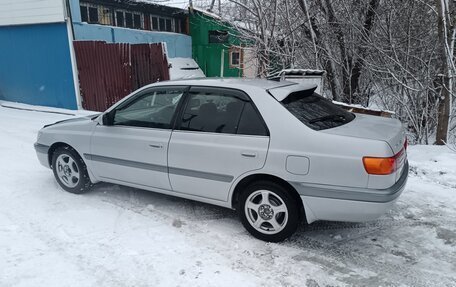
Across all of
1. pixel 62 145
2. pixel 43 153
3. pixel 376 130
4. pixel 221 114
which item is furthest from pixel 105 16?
pixel 376 130

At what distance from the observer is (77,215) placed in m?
4.16

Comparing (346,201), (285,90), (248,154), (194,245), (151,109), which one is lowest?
(194,245)

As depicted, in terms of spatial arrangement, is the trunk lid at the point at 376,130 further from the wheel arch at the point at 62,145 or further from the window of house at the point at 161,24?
the window of house at the point at 161,24

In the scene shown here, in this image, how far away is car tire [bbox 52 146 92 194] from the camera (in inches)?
186

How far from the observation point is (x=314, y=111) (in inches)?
144

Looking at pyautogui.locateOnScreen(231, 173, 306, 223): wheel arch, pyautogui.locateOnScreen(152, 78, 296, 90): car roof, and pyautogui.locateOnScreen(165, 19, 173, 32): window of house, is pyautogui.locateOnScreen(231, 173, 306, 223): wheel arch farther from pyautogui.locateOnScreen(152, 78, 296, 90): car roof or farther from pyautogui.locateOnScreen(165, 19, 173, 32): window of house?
pyautogui.locateOnScreen(165, 19, 173, 32): window of house

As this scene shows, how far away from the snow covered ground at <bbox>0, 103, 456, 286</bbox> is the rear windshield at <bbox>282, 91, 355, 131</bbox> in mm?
1155

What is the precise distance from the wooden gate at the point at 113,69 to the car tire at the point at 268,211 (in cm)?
749

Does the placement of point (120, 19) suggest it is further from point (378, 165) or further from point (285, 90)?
point (378, 165)

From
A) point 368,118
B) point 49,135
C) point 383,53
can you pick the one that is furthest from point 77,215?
point 383,53

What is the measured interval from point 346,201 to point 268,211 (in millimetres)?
749

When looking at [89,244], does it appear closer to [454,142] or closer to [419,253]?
[419,253]

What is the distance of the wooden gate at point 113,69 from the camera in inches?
411

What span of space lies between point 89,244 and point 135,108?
5.39ft
